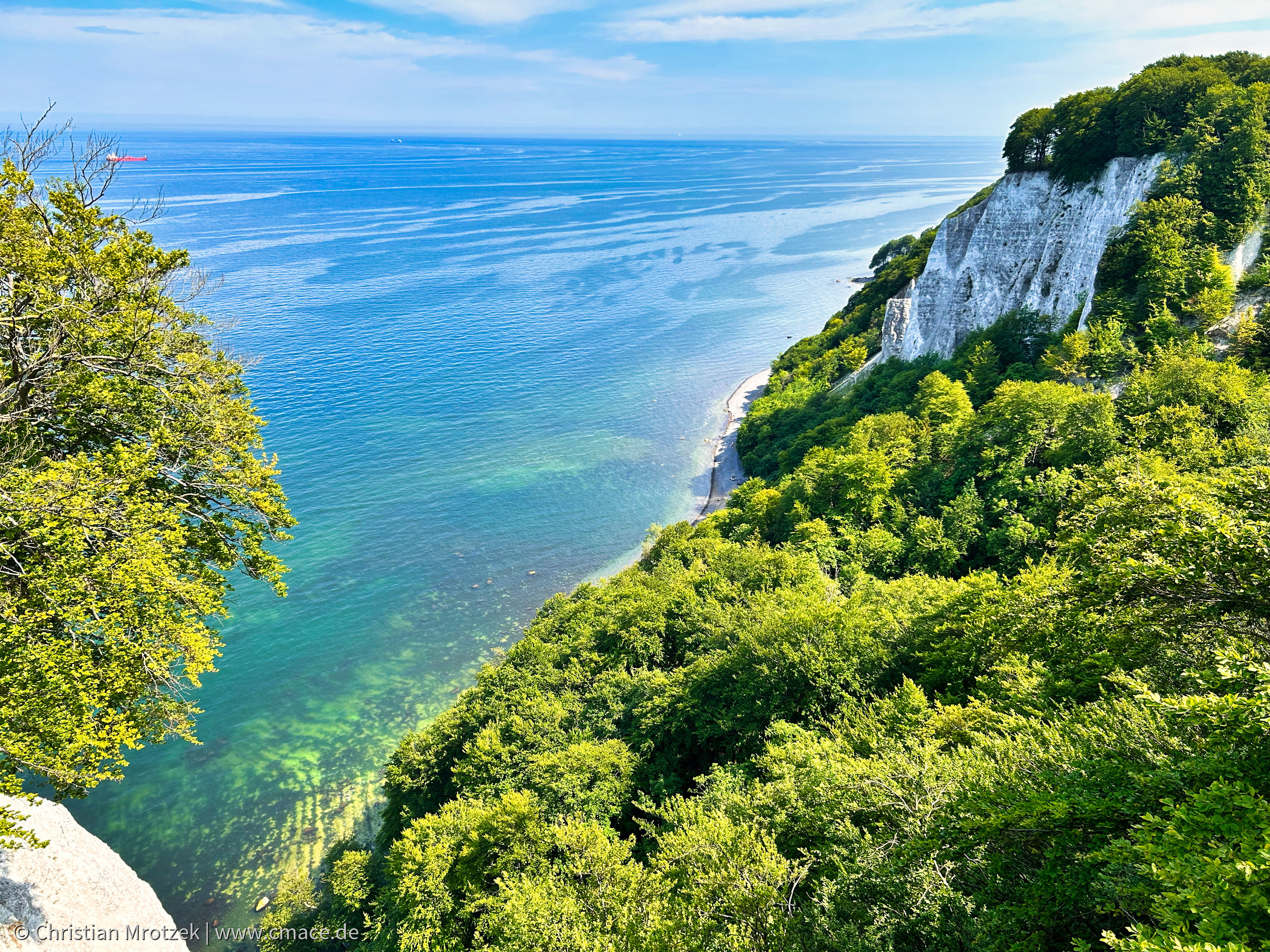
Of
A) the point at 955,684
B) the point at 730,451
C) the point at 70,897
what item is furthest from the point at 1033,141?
the point at 70,897

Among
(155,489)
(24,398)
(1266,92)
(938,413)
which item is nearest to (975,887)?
→ (155,489)

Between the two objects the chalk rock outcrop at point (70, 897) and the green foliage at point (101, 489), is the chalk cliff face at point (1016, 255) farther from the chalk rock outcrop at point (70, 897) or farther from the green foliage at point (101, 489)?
the chalk rock outcrop at point (70, 897)

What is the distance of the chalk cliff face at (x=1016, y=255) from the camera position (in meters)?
42.2

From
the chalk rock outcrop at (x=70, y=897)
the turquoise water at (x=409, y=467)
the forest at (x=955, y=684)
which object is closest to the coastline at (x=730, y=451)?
the turquoise water at (x=409, y=467)

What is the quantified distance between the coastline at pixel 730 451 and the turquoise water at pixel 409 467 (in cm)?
179

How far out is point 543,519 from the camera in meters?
58.7

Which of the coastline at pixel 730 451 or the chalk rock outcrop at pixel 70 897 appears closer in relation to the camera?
the chalk rock outcrop at pixel 70 897

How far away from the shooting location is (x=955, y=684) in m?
20.3

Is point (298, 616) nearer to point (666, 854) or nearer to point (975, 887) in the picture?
point (666, 854)

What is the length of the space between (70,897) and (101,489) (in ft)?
45.9

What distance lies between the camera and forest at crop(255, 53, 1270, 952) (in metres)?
10.5

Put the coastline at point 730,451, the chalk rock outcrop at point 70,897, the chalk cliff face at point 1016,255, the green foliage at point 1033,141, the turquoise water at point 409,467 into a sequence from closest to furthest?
the chalk rock outcrop at point 70,897
the turquoise water at point 409,467
the chalk cliff face at point 1016,255
the green foliage at point 1033,141
the coastline at point 730,451

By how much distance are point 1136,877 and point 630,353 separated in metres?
90.4

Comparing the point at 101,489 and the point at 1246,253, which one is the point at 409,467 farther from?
the point at 1246,253
